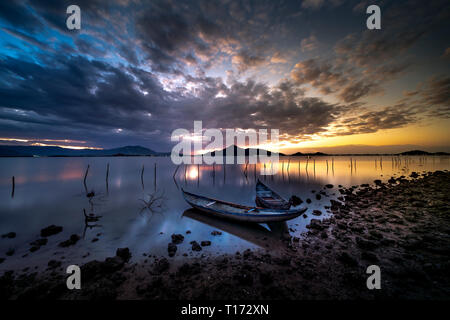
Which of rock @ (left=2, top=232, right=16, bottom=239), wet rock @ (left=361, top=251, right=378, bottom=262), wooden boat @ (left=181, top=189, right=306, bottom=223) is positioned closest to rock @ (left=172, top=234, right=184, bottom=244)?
wooden boat @ (left=181, top=189, right=306, bottom=223)

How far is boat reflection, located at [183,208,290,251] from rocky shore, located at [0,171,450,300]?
2.04 feet

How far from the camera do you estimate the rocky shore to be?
17.0ft

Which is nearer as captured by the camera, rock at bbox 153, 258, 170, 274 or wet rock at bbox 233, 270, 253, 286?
wet rock at bbox 233, 270, 253, 286

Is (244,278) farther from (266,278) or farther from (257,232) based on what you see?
(257,232)

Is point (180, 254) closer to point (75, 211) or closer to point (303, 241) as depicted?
point (303, 241)

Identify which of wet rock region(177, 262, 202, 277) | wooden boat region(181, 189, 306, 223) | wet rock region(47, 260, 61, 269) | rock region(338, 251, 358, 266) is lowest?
wet rock region(47, 260, 61, 269)

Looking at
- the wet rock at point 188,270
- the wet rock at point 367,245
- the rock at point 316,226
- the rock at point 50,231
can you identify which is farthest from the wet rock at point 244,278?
the rock at point 50,231

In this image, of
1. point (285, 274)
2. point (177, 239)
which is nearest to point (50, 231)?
point (177, 239)

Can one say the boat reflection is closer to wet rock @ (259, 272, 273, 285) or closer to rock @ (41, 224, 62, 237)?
wet rock @ (259, 272, 273, 285)

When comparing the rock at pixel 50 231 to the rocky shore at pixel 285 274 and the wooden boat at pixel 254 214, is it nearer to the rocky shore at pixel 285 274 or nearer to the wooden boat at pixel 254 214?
the rocky shore at pixel 285 274

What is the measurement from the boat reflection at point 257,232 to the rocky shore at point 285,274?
2.04 feet

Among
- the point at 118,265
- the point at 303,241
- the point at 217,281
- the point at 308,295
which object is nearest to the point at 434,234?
the point at 303,241

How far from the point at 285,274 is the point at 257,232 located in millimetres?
4118

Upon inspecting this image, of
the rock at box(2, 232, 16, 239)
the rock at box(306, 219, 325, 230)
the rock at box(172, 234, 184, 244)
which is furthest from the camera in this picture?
the rock at box(306, 219, 325, 230)
